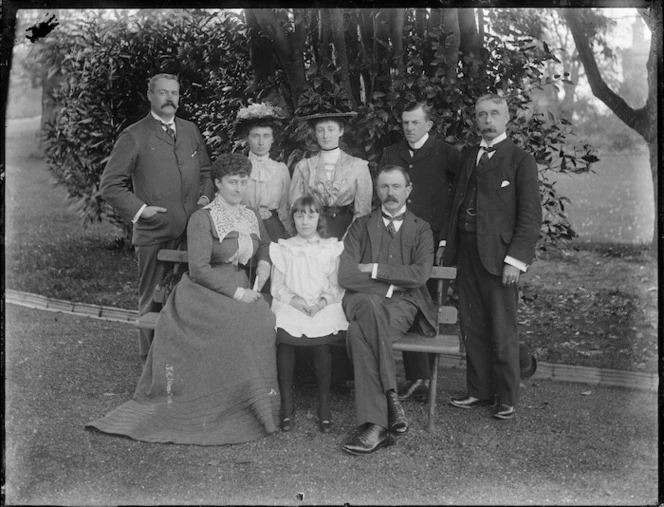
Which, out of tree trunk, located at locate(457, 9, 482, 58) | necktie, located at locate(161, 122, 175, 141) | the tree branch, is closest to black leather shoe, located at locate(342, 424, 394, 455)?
necktie, located at locate(161, 122, 175, 141)

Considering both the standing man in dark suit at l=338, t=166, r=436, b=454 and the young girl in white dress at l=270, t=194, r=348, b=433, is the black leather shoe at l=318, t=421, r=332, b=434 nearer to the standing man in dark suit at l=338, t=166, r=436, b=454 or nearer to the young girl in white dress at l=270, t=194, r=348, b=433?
the young girl in white dress at l=270, t=194, r=348, b=433

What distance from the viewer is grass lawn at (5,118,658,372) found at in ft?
19.0

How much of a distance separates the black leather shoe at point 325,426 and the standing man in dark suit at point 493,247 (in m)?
0.95

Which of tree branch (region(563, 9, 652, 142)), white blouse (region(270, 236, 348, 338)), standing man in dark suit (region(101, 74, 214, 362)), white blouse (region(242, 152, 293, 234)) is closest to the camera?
white blouse (region(270, 236, 348, 338))

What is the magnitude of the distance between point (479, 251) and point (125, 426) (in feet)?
7.88

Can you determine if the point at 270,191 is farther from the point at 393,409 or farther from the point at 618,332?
the point at 618,332

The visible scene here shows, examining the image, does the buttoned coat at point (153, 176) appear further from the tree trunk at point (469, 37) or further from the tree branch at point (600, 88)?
the tree branch at point (600, 88)

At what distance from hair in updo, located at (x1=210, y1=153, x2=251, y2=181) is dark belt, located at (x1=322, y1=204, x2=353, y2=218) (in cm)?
67

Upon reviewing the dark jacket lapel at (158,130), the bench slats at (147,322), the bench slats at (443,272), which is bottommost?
the bench slats at (147,322)

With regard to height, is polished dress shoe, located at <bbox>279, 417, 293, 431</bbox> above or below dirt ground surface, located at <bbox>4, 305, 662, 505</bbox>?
above

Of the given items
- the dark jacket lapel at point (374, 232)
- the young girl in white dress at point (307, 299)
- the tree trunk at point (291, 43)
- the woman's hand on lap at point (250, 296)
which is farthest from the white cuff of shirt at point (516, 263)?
the tree trunk at point (291, 43)

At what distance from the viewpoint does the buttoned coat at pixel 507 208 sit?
4441 millimetres

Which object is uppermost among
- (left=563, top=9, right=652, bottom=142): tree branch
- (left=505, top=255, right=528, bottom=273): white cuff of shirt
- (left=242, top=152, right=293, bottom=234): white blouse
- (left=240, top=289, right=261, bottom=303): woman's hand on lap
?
(left=563, top=9, right=652, bottom=142): tree branch

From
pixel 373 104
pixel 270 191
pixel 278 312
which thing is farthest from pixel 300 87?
pixel 278 312
